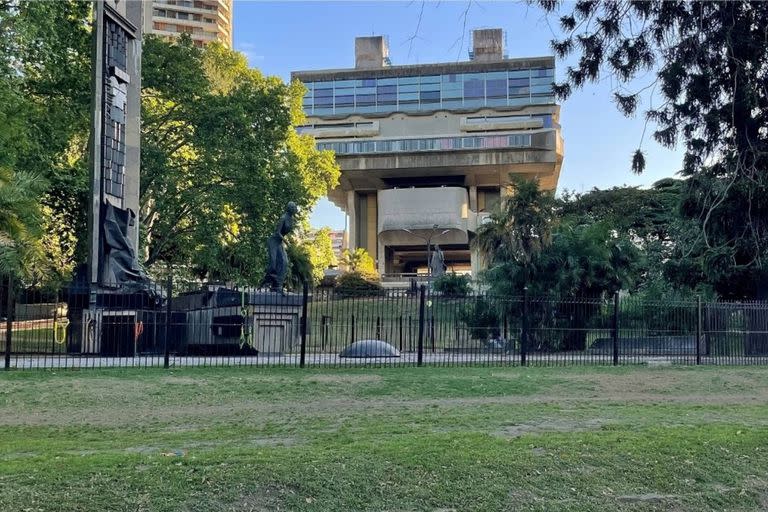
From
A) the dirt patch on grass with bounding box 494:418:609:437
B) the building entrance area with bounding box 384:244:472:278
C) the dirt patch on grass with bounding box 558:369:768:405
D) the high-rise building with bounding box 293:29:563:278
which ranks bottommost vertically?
the dirt patch on grass with bounding box 558:369:768:405

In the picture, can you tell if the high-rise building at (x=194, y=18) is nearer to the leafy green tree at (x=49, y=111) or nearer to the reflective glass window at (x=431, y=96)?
the reflective glass window at (x=431, y=96)

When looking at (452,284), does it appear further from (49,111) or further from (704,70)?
(704,70)

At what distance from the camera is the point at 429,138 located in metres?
74.8

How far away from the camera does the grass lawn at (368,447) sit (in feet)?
18.7

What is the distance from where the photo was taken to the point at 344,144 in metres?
75.1

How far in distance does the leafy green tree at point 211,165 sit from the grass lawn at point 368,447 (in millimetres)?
16353

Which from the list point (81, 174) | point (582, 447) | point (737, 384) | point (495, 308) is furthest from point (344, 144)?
point (582, 447)

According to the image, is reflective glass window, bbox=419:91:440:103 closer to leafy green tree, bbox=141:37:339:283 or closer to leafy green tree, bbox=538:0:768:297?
leafy green tree, bbox=141:37:339:283

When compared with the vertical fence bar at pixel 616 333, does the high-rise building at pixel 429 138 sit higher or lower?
higher

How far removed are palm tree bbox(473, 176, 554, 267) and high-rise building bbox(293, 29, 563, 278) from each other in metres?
43.1

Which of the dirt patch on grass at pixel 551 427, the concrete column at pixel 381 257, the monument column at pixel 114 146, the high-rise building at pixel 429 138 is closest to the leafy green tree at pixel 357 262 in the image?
the high-rise building at pixel 429 138

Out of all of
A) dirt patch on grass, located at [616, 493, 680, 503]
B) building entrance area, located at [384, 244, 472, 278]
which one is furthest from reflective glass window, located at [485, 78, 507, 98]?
dirt patch on grass, located at [616, 493, 680, 503]

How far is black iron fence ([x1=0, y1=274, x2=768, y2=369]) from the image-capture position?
1579 cm

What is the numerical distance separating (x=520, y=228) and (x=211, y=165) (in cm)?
1198
